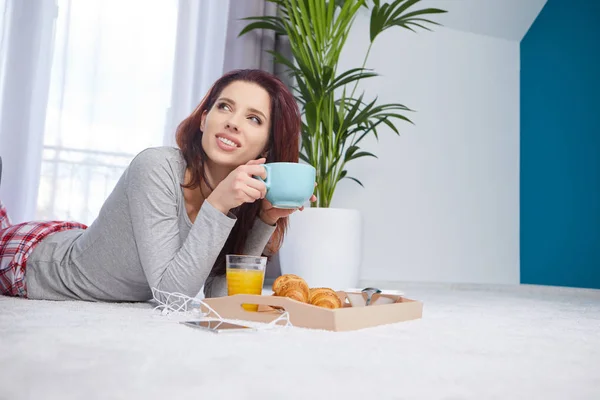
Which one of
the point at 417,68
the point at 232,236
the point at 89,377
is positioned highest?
the point at 417,68

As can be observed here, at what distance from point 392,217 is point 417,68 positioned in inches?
38.1

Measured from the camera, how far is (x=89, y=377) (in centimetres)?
71

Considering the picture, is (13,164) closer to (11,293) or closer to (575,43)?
(11,293)

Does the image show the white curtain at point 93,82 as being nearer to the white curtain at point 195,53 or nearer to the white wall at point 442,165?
the white curtain at point 195,53

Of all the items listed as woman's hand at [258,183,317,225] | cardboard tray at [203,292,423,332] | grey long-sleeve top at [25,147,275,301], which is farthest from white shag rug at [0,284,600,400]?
woman's hand at [258,183,317,225]

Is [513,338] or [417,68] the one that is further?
[417,68]

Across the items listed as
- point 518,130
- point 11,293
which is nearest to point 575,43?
point 518,130

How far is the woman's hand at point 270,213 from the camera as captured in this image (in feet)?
4.89

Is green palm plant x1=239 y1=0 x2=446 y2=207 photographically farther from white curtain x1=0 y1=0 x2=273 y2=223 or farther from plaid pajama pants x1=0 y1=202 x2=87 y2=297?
plaid pajama pants x1=0 y1=202 x2=87 y2=297

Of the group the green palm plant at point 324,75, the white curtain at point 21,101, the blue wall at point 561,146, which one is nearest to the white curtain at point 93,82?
the white curtain at point 21,101

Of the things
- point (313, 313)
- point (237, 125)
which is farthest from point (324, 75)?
point (313, 313)

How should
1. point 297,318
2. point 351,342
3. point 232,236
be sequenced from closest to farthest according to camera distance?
point 351,342 < point 297,318 < point 232,236

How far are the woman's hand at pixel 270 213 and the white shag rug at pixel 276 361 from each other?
38 centimetres

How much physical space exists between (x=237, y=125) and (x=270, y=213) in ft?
0.83
